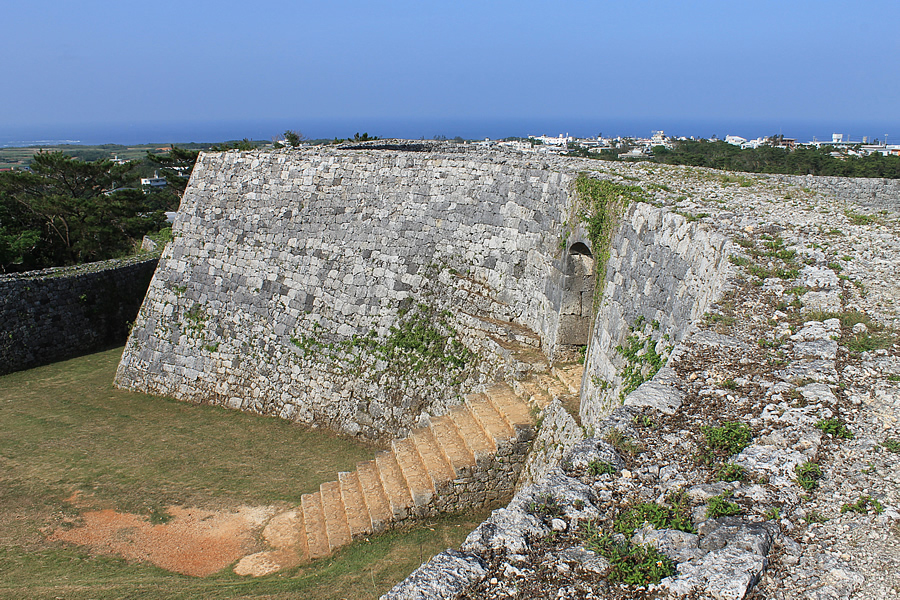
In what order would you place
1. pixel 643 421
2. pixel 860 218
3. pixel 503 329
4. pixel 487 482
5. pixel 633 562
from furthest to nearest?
pixel 503 329
pixel 487 482
pixel 860 218
pixel 643 421
pixel 633 562

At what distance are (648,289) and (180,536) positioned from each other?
6214mm

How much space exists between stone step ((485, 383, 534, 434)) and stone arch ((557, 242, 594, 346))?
3.36ft

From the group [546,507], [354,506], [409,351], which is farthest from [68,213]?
[546,507]

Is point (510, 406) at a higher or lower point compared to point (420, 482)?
higher

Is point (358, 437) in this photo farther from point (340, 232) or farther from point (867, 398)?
point (867, 398)

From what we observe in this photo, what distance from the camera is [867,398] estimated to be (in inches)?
121

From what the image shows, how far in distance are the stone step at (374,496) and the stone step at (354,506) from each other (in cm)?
6

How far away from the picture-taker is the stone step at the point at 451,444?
283 inches

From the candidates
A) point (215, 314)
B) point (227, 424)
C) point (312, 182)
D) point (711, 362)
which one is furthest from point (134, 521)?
point (711, 362)

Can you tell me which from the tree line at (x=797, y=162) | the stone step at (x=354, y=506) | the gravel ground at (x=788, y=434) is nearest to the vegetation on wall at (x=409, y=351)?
the stone step at (x=354, y=506)

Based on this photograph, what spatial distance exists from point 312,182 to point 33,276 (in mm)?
7514

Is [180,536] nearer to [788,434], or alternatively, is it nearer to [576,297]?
[576,297]

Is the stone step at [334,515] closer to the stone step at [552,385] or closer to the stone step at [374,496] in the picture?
the stone step at [374,496]

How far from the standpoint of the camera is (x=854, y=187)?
8625 mm
